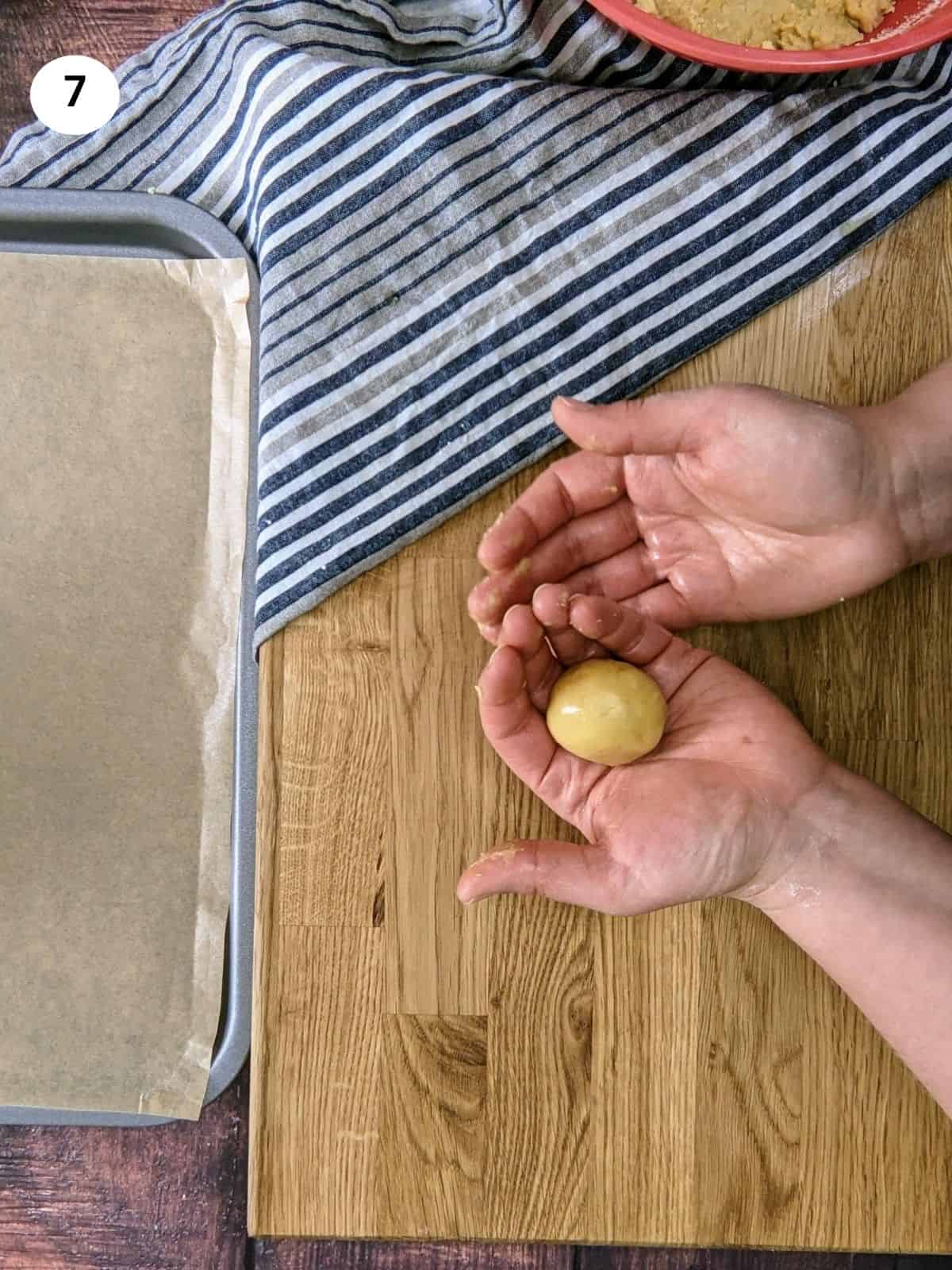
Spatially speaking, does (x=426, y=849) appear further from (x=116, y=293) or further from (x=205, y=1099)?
(x=116, y=293)

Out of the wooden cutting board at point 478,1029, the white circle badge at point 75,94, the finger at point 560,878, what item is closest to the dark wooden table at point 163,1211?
the white circle badge at point 75,94

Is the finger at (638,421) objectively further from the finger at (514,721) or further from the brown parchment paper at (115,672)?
the brown parchment paper at (115,672)

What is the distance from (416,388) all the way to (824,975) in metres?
0.53

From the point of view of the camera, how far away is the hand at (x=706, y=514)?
74 centimetres

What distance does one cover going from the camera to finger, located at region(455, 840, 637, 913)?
744mm

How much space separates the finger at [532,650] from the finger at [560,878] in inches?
4.5

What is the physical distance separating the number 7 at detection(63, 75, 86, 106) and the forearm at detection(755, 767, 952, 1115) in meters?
0.82

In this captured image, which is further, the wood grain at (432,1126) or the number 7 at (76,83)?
the number 7 at (76,83)

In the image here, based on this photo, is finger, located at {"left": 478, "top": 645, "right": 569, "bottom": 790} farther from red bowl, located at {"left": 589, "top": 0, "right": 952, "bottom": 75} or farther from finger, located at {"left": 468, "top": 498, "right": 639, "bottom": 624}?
red bowl, located at {"left": 589, "top": 0, "right": 952, "bottom": 75}

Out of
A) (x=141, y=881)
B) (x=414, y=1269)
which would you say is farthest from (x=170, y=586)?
(x=414, y=1269)

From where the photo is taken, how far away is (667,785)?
0.77m

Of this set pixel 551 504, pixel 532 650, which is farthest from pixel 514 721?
pixel 551 504

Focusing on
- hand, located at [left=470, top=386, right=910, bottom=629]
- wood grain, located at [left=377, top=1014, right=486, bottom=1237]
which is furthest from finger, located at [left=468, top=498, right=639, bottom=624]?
wood grain, located at [left=377, top=1014, right=486, bottom=1237]

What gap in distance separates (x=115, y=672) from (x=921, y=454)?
25.1 inches
